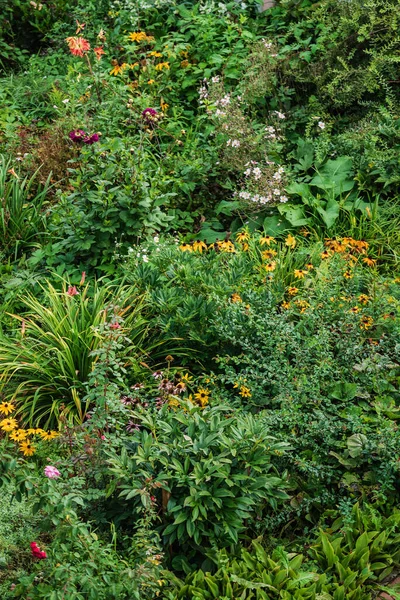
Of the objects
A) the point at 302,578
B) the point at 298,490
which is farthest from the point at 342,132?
the point at 302,578

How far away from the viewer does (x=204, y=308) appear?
4500mm

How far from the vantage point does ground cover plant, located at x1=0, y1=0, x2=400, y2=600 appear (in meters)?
3.43

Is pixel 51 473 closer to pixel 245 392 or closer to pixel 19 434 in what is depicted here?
pixel 19 434

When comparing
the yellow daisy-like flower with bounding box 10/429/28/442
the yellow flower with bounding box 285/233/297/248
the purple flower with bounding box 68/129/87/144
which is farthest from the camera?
the purple flower with bounding box 68/129/87/144

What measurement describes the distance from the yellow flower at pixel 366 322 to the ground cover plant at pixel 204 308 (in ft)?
0.11

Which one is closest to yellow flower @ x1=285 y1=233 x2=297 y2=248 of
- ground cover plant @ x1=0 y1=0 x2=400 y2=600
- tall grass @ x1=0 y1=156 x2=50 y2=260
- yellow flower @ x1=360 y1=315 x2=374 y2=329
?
ground cover plant @ x1=0 y1=0 x2=400 y2=600

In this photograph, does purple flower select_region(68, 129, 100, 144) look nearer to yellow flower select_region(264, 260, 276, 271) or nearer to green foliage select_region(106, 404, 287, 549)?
yellow flower select_region(264, 260, 276, 271)

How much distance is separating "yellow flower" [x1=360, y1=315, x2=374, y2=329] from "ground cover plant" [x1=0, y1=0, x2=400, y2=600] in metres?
0.03

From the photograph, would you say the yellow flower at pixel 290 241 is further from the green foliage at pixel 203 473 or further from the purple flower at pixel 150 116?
the green foliage at pixel 203 473

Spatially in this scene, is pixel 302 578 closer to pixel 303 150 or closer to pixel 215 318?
pixel 215 318

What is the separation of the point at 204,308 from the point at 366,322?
2.88 feet

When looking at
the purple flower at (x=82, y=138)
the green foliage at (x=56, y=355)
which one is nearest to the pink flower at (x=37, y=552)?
the green foliage at (x=56, y=355)

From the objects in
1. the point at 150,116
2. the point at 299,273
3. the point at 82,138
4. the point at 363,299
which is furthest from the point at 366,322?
the point at 150,116

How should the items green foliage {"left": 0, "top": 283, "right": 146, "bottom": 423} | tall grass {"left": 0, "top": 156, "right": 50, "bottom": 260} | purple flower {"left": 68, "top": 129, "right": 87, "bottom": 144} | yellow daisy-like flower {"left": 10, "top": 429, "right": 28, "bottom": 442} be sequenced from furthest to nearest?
tall grass {"left": 0, "top": 156, "right": 50, "bottom": 260}, purple flower {"left": 68, "top": 129, "right": 87, "bottom": 144}, green foliage {"left": 0, "top": 283, "right": 146, "bottom": 423}, yellow daisy-like flower {"left": 10, "top": 429, "right": 28, "bottom": 442}
